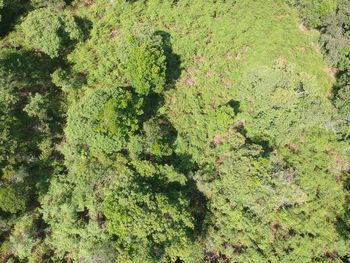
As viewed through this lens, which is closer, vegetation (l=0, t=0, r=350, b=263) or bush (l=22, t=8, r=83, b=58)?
vegetation (l=0, t=0, r=350, b=263)

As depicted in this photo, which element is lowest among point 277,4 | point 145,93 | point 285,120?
point 145,93

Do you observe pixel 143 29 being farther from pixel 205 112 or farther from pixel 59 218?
pixel 59 218

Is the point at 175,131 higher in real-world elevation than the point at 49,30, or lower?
lower

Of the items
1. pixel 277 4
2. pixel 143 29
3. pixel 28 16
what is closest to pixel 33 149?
pixel 28 16

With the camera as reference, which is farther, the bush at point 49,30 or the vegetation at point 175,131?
the bush at point 49,30

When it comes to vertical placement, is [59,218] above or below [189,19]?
below

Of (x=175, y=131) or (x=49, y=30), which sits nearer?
(x=49, y=30)

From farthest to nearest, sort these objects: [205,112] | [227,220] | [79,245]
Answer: [205,112] < [227,220] < [79,245]

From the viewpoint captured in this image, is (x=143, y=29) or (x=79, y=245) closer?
(x=79, y=245)
